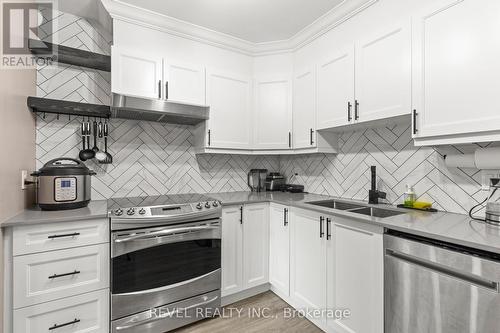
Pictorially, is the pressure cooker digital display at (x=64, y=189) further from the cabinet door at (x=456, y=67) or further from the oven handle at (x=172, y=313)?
the cabinet door at (x=456, y=67)

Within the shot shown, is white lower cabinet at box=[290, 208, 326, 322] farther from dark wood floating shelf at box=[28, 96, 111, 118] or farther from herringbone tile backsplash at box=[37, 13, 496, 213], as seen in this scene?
dark wood floating shelf at box=[28, 96, 111, 118]

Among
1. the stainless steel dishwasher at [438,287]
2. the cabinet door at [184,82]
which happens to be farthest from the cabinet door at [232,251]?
the stainless steel dishwasher at [438,287]

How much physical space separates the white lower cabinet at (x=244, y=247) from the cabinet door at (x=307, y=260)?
33 centimetres

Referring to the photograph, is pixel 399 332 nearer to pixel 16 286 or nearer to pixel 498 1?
pixel 498 1

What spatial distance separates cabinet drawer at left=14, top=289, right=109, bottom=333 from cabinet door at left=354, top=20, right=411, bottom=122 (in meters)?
2.34

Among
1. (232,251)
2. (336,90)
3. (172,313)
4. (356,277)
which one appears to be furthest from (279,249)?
(336,90)

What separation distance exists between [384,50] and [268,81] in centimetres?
123

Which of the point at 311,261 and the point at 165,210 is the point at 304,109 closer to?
the point at 311,261

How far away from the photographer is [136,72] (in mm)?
2031

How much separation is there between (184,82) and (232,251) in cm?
164

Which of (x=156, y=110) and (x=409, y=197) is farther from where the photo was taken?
(x=156, y=110)

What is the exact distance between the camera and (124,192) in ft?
7.58

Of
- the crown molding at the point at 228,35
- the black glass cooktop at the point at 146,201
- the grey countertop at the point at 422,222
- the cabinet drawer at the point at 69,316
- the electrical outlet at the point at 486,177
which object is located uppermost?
the crown molding at the point at 228,35

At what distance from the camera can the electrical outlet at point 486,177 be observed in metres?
1.46
